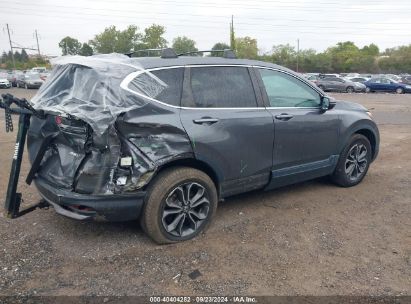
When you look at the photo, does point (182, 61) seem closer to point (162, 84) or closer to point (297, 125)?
point (162, 84)

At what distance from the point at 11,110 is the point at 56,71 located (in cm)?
71

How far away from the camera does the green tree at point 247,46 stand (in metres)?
77.8

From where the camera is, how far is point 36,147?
3938mm

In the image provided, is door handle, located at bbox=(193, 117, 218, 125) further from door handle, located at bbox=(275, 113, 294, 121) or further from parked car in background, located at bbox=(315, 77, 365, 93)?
parked car in background, located at bbox=(315, 77, 365, 93)

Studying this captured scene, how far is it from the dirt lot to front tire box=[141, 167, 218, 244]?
0.46 ft

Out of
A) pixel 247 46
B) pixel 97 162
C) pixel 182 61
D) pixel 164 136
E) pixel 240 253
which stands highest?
pixel 247 46

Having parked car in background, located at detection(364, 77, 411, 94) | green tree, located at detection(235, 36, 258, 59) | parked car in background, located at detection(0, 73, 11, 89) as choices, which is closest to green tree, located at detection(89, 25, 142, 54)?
green tree, located at detection(235, 36, 258, 59)

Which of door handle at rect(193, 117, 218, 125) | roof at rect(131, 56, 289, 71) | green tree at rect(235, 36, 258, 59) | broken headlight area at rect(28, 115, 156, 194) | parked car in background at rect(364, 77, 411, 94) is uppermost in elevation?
green tree at rect(235, 36, 258, 59)

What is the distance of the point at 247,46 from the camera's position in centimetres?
8175

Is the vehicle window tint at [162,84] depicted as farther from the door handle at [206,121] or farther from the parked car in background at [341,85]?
the parked car in background at [341,85]

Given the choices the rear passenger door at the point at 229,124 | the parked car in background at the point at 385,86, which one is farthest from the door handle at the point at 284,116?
the parked car in background at the point at 385,86

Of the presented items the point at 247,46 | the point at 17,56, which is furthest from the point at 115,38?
the point at 17,56

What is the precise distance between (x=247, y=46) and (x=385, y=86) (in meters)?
52.7

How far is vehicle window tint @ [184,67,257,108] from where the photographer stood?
3.88 m
